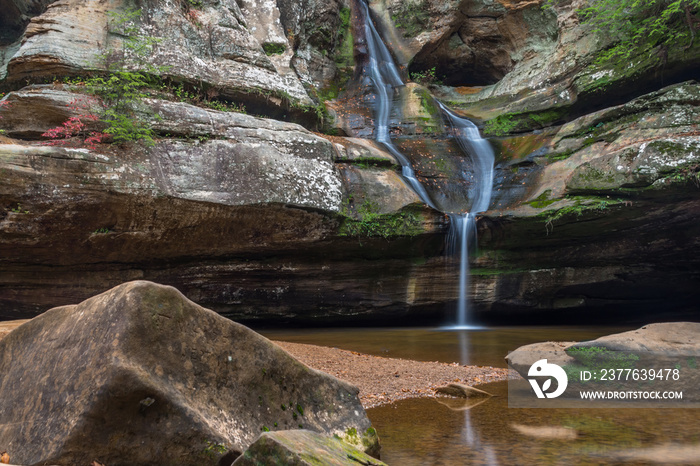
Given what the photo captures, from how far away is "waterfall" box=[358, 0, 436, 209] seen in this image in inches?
493

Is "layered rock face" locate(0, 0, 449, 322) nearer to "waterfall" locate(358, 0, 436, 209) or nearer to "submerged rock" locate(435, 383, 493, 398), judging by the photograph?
"waterfall" locate(358, 0, 436, 209)

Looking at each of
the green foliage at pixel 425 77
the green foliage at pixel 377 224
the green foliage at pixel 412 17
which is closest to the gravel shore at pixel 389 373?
Result: the green foliage at pixel 377 224

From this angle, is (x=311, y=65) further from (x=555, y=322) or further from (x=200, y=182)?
(x=555, y=322)

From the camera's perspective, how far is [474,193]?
1315 cm

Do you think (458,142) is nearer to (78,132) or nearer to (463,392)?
(78,132)

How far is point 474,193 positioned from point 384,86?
229 inches

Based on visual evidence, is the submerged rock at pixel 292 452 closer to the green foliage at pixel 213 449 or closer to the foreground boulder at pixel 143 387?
the green foliage at pixel 213 449

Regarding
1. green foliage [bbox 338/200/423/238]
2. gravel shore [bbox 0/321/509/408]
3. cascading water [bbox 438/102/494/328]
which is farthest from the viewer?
cascading water [bbox 438/102/494/328]

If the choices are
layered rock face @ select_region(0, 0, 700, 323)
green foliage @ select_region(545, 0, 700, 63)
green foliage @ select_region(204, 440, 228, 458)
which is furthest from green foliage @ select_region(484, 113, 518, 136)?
green foliage @ select_region(204, 440, 228, 458)

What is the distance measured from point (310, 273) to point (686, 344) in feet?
26.8

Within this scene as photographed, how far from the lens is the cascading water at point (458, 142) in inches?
462

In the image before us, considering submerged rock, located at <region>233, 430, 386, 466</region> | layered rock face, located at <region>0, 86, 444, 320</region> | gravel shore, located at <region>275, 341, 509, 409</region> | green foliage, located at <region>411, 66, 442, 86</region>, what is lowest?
gravel shore, located at <region>275, 341, 509, 409</region>

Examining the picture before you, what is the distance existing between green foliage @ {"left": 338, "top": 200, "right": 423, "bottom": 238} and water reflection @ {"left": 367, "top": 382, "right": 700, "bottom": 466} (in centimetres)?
674

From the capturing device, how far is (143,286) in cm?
244
